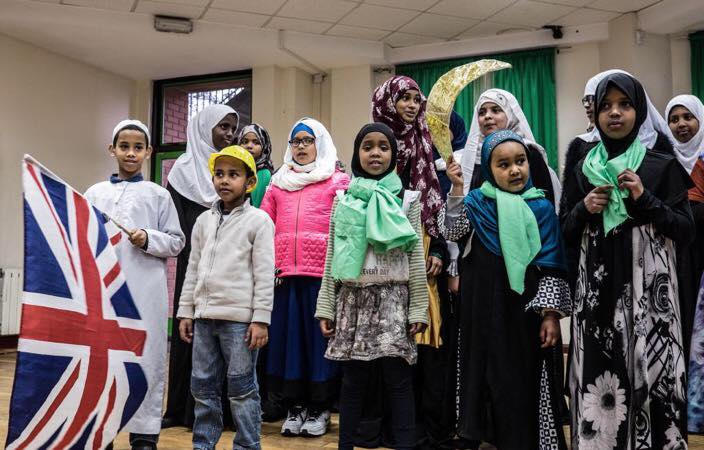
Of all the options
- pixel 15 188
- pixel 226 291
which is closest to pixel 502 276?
pixel 226 291

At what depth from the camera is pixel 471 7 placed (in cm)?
546

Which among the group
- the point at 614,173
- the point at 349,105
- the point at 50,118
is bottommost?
the point at 614,173

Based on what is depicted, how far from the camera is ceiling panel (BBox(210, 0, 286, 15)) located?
5.35 meters

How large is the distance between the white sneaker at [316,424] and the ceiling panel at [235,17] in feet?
13.4

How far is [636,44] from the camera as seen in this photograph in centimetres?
550

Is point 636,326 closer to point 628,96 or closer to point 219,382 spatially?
point 628,96

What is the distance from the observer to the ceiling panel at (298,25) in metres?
5.76

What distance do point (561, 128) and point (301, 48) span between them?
272cm

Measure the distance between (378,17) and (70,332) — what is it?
184 inches

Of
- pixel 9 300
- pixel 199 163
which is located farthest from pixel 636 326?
pixel 9 300

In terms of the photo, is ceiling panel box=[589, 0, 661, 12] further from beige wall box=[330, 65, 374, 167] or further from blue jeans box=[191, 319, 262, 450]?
blue jeans box=[191, 319, 262, 450]

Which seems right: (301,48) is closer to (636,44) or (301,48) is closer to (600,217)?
(636,44)

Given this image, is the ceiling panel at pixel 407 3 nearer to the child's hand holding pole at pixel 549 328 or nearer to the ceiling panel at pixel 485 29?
the ceiling panel at pixel 485 29

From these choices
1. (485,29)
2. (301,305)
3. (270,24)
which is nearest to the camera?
(301,305)
